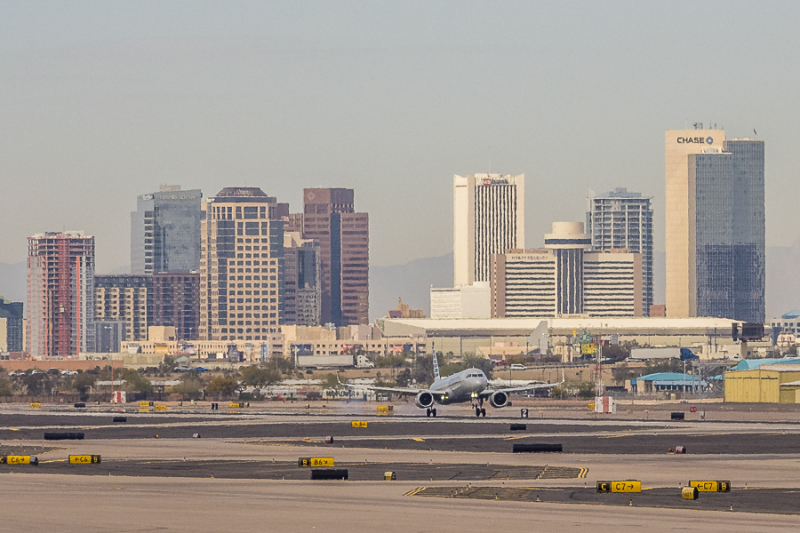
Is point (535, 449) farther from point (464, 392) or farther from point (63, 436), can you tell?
point (464, 392)

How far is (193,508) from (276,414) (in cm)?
9705

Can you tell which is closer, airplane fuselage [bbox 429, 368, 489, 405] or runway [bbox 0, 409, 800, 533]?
runway [bbox 0, 409, 800, 533]

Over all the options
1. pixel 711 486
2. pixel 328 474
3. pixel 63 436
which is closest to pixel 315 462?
pixel 328 474

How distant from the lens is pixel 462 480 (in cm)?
6788

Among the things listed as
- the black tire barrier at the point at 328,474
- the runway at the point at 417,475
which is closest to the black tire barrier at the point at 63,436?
the runway at the point at 417,475

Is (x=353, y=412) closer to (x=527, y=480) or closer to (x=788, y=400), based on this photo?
(x=788, y=400)

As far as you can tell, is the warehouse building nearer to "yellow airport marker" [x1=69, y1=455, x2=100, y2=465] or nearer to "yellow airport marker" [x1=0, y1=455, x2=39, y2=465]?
"yellow airport marker" [x1=69, y1=455, x2=100, y2=465]

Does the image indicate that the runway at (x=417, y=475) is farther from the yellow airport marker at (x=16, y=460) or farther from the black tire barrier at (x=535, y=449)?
the yellow airport marker at (x=16, y=460)

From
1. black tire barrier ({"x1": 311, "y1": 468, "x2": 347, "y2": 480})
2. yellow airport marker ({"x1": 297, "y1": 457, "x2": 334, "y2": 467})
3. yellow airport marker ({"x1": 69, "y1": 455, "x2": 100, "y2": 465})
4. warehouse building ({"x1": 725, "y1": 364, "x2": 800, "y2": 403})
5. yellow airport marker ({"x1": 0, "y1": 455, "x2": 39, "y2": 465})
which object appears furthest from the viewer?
warehouse building ({"x1": 725, "y1": 364, "x2": 800, "y2": 403})

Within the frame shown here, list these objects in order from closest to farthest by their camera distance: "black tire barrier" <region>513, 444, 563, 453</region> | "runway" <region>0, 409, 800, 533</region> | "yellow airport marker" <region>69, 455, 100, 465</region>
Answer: "runway" <region>0, 409, 800, 533</region>
"yellow airport marker" <region>69, 455, 100, 465</region>
"black tire barrier" <region>513, 444, 563, 453</region>

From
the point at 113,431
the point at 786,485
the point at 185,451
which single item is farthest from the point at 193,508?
the point at 113,431

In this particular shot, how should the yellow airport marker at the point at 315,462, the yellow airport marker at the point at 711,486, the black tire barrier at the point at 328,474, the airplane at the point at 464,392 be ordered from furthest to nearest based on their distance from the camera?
1. the airplane at the point at 464,392
2. the yellow airport marker at the point at 315,462
3. the black tire barrier at the point at 328,474
4. the yellow airport marker at the point at 711,486

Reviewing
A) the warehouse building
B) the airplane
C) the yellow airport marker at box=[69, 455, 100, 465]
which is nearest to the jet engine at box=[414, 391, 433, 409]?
the airplane

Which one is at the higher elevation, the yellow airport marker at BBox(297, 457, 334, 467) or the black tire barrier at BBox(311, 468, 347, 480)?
the black tire barrier at BBox(311, 468, 347, 480)
